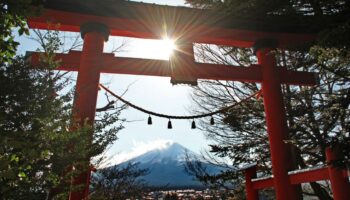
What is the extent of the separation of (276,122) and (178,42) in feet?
7.37

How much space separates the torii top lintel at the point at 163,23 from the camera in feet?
16.2

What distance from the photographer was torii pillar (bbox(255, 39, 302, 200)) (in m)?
4.88

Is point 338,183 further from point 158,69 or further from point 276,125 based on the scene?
point 158,69

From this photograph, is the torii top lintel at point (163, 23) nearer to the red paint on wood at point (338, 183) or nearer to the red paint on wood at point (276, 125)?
the red paint on wood at point (276, 125)

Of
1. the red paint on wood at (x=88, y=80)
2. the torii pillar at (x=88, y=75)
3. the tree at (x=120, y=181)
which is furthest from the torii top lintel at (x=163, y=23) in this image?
the tree at (x=120, y=181)

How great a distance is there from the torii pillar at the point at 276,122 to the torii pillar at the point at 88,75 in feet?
8.94

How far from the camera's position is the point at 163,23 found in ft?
17.5

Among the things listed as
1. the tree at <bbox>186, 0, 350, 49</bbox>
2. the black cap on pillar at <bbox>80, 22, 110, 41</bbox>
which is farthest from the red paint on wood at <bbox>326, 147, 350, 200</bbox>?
the black cap on pillar at <bbox>80, 22, 110, 41</bbox>

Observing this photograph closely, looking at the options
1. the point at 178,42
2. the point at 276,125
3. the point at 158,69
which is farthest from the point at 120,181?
the point at 276,125

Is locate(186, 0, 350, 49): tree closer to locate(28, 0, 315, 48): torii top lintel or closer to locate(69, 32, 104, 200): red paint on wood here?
locate(28, 0, 315, 48): torii top lintel

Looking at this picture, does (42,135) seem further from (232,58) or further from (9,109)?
(232,58)

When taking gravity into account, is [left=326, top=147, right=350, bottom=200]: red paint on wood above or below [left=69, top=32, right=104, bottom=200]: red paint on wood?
below

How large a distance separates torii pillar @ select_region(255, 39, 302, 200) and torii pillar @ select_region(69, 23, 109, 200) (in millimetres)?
2724

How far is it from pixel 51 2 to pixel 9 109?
2615mm
